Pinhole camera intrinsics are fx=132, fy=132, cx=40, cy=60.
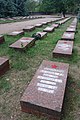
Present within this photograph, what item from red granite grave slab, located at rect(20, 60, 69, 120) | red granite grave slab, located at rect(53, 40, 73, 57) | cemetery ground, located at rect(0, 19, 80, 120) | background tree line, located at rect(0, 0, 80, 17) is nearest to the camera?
red granite grave slab, located at rect(20, 60, 69, 120)

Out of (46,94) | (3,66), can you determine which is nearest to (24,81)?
(3,66)

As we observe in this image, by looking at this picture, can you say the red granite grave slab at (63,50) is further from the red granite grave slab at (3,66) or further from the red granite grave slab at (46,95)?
the red granite grave slab at (3,66)

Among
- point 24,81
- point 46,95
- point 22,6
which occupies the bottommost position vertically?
point 24,81

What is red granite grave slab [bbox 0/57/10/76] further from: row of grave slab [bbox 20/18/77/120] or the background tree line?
the background tree line

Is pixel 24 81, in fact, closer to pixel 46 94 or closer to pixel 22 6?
pixel 46 94

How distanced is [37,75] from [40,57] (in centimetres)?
151

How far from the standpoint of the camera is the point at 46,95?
188 centimetres

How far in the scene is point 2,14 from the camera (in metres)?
17.3

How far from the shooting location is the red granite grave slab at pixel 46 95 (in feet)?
5.65

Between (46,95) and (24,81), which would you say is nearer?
(46,95)

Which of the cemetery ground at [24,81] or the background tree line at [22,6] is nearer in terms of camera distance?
the cemetery ground at [24,81]

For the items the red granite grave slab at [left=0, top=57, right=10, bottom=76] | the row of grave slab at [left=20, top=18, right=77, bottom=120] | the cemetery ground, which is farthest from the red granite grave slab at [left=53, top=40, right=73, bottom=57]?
the red granite grave slab at [left=0, top=57, right=10, bottom=76]

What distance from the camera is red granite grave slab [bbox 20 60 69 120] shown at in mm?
1721

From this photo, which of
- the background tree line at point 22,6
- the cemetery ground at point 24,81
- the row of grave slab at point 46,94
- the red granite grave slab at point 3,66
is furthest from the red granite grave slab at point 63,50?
the background tree line at point 22,6
